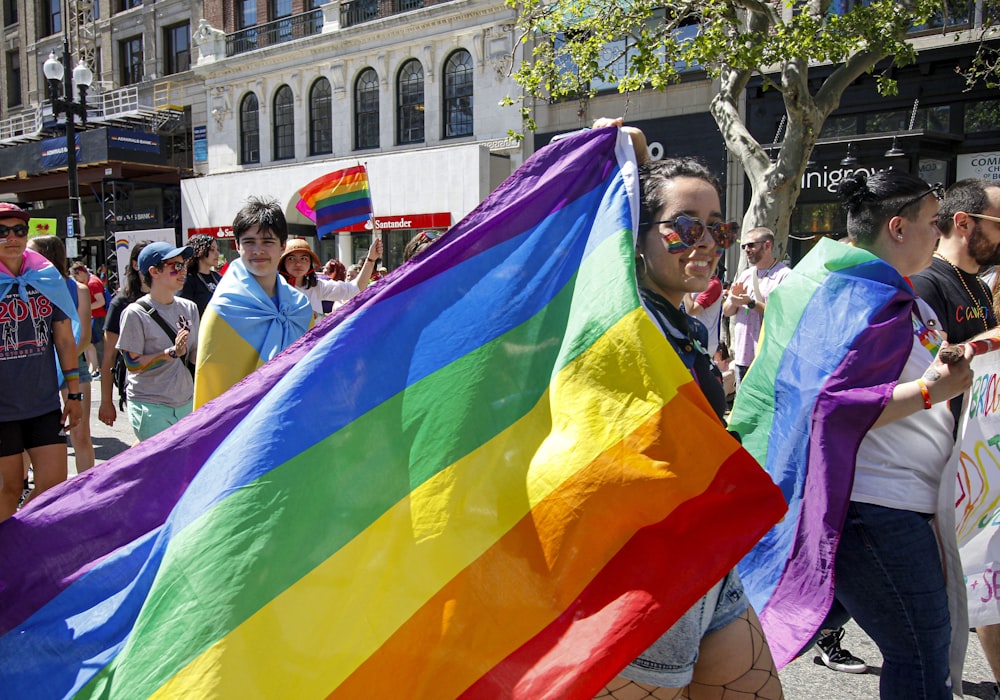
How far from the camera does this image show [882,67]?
15.9m

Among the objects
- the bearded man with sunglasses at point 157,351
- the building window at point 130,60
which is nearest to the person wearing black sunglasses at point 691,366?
the bearded man with sunglasses at point 157,351

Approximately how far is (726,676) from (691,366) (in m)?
0.76

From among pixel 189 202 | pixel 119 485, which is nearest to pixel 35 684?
pixel 119 485

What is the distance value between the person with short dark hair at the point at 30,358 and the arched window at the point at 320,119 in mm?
21143

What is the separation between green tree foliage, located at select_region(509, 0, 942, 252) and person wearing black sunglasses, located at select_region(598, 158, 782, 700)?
753cm

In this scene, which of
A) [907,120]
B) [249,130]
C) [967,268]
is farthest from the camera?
[249,130]

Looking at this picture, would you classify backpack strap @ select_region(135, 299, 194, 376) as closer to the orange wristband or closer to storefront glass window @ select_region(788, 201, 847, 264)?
the orange wristband

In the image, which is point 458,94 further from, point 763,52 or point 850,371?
point 850,371

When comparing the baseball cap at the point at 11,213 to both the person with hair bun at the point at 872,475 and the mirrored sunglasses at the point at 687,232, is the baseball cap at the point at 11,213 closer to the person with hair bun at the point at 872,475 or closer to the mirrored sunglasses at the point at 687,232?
the mirrored sunglasses at the point at 687,232

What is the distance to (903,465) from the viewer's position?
2.59 meters

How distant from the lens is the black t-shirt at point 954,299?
3.23 m

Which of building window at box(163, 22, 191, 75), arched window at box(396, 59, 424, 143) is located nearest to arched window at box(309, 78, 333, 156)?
arched window at box(396, 59, 424, 143)

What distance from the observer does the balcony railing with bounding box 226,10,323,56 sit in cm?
2552

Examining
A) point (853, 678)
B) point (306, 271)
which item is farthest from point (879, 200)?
point (306, 271)
